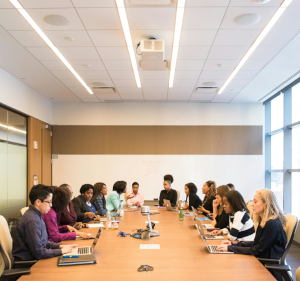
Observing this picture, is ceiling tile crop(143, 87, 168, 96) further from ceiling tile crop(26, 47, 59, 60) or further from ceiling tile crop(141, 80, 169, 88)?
ceiling tile crop(26, 47, 59, 60)

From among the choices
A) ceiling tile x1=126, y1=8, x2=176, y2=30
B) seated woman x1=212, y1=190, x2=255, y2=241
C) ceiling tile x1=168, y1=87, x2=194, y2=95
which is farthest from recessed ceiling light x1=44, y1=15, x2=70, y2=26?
ceiling tile x1=168, y1=87, x2=194, y2=95

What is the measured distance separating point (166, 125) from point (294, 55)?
4258 mm

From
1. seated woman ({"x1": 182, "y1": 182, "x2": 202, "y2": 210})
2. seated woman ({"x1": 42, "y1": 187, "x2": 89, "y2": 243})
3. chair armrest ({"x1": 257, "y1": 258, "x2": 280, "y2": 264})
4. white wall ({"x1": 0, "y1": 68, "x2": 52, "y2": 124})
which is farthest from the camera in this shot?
seated woman ({"x1": 182, "y1": 182, "x2": 202, "y2": 210})

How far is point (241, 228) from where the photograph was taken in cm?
347

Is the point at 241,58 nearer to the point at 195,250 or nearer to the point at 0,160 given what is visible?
the point at 195,250

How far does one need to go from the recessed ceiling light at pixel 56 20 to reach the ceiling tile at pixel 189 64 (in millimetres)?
2175

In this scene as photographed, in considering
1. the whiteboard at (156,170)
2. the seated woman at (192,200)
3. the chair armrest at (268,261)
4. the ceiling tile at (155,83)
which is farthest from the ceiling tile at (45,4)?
the whiteboard at (156,170)

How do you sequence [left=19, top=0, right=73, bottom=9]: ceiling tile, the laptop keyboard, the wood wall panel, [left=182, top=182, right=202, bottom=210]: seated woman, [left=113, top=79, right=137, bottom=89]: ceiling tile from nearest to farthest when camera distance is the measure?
1. the laptop keyboard
2. [left=19, top=0, right=73, bottom=9]: ceiling tile
3. [left=182, top=182, right=202, bottom=210]: seated woman
4. [left=113, top=79, right=137, bottom=89]: ceiling tile
5. the wood wall panel

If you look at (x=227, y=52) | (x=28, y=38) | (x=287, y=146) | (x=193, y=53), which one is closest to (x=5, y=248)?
(x=28, y=38)

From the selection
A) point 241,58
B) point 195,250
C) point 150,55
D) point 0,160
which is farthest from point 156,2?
point 0,160

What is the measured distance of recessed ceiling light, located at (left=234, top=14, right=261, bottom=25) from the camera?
3.74 m

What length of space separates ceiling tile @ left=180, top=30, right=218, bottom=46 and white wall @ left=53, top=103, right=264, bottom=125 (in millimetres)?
4184

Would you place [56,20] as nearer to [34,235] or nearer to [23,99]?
[34,235]

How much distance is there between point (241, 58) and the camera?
521cm
